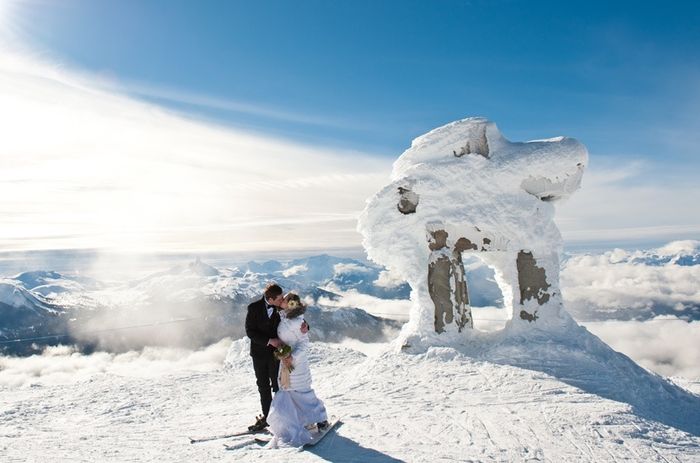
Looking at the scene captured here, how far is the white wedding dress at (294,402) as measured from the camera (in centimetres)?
922

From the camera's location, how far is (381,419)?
36.8 feet

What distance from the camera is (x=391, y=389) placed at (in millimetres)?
14016

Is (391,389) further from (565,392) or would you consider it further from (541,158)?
(541,158)

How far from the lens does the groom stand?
9367 mm

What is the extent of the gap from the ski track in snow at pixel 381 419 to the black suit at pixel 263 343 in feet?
4.04

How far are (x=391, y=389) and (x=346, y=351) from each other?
8.58 metres

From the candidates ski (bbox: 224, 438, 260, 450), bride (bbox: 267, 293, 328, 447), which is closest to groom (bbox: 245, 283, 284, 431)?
bride (bbox: 267, 293, 328, 447)

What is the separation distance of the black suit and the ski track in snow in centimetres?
123

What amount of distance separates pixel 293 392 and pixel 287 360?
0.68 meters

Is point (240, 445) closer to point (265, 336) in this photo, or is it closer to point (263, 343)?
point (263, 343)

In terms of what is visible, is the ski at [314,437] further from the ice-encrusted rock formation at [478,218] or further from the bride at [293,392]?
the ice-encrusted rock formation at [478,218]

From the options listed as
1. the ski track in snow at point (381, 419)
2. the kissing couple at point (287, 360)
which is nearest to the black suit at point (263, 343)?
the kissing couple at point (287, 360)

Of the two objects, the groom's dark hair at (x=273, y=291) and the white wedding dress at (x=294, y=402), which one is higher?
the groom's dark hair at (x=273, y=291)

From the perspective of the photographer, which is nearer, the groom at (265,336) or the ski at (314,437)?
the ski at (314,437)
